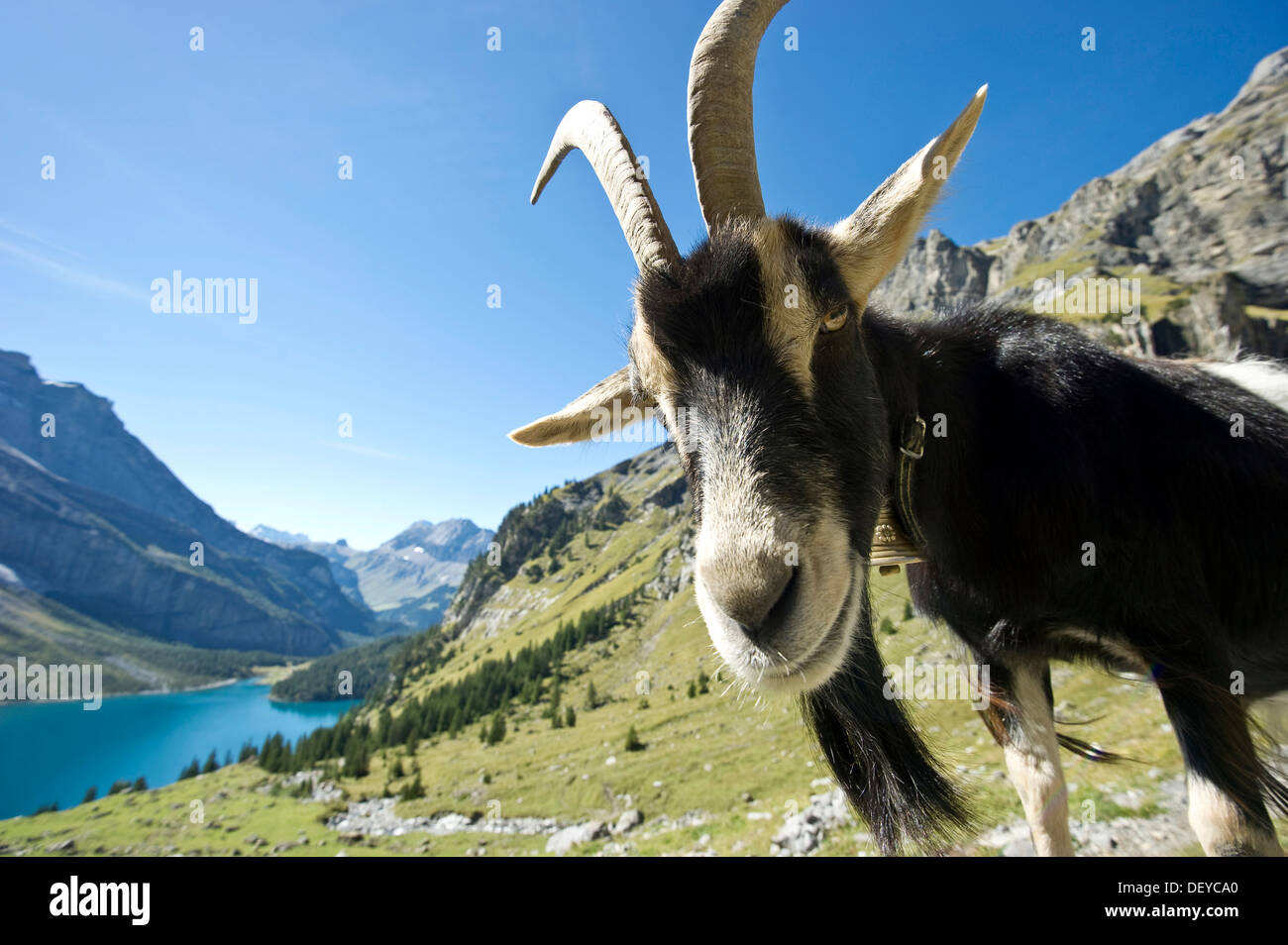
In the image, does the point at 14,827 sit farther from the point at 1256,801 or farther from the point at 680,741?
the point at 1256,801

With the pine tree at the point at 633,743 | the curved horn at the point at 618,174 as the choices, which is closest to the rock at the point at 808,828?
the curved horn at the point at 618,174

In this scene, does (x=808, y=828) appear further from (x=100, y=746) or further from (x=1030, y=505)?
(x=100, y=746)

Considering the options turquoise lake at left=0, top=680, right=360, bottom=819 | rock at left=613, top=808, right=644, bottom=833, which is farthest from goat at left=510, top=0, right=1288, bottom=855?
turquoise lake at left=0, top=680, right=360, bottom=819

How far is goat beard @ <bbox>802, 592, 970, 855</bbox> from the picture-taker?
13.1 feet

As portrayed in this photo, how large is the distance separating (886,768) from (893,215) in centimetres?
348

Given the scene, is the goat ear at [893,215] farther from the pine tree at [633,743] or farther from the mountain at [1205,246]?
the mountain at [1205,246]

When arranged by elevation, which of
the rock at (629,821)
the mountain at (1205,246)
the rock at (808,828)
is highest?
the mountain at (1205,246)

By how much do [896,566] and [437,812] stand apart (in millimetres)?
67006

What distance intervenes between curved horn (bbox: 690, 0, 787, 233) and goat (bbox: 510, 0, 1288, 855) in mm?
18

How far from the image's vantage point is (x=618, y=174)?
4480 millimetres

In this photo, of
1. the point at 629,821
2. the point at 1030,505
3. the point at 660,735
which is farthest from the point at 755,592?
the point at 660,735

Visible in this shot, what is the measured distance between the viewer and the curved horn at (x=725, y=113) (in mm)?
3975

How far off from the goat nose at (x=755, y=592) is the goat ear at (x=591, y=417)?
2084 millimetres

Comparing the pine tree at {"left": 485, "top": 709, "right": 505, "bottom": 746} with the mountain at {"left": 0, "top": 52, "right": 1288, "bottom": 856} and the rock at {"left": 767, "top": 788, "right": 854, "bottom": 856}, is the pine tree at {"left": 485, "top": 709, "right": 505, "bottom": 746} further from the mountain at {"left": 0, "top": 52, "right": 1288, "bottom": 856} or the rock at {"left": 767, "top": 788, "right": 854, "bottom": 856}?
the rock at {"left": 767, "top": 788, "right": 854, "bottom": 856}
